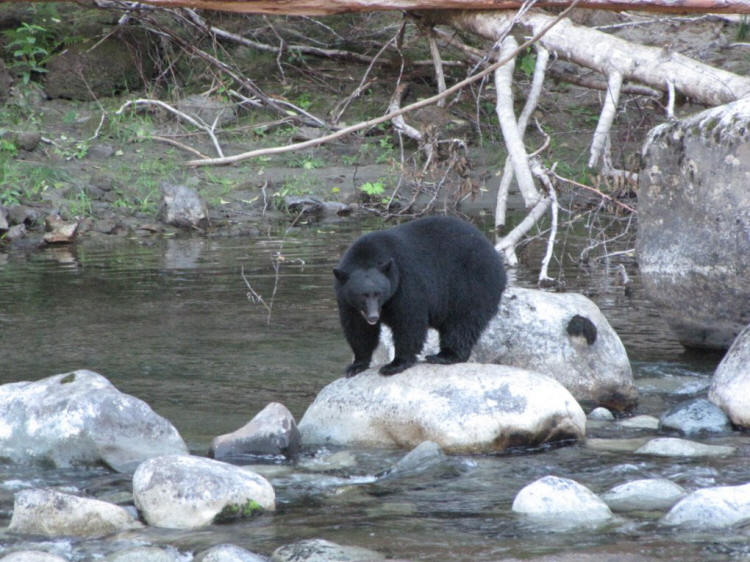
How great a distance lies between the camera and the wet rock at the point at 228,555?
4.29 meters

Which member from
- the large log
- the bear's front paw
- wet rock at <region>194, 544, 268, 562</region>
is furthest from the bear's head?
the large log

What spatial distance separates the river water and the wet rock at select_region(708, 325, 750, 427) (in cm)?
22

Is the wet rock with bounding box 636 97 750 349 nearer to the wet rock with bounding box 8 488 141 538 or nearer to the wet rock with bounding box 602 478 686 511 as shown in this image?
the wet rock with bounding box 602 478 686 511

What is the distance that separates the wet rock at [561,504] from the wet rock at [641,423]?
1.58m

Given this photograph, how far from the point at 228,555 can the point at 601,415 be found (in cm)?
311

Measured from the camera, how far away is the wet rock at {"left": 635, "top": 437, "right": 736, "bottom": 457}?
580 cm

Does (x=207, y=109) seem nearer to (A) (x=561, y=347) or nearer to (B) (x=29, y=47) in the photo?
(B) (x=29, y=47)

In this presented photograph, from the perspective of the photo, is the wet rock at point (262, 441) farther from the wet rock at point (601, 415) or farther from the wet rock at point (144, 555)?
the wet rock at point (601, 415)

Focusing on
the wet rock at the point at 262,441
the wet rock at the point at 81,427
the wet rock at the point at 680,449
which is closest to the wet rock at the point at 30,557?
the wet rock at the point at 81,427

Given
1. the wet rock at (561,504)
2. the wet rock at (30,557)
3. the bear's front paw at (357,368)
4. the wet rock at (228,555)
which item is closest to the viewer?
the wet rock at (30,557)

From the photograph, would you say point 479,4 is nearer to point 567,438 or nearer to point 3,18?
point 567,438

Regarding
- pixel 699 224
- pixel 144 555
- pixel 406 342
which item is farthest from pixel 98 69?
pixel 144 555

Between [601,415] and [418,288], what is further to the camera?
[601,415]

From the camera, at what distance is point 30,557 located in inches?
165
